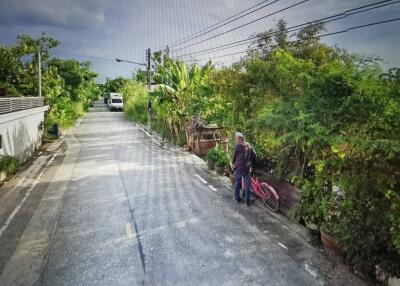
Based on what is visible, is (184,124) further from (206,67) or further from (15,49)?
(15,49)

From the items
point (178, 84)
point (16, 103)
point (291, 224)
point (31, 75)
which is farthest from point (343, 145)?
point (31, 75)

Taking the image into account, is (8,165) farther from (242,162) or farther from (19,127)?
(242,162)

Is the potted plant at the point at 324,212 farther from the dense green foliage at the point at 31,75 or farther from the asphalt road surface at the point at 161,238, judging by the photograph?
the dense green foliage at the point at 31,75

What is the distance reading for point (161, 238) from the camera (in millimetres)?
6977

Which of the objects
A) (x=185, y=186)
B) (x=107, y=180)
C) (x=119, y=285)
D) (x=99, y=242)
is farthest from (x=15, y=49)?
(x=119, y=285)

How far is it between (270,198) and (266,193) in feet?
0.56

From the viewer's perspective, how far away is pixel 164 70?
17.2 meters

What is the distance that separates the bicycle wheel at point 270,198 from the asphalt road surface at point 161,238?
42cm

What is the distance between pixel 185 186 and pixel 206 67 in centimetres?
795

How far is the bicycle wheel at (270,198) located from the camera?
27.2 ft

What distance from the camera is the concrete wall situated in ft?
39.6

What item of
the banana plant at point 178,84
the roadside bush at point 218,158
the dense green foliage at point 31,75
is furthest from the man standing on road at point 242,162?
the dense green foliage at point 31,75

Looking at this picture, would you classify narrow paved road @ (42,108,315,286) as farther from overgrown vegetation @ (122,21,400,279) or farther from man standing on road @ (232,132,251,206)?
overgrown vegetation @ (122,21,400,279)

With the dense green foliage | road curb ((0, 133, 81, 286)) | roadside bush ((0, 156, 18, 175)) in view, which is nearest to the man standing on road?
road curb ((0, 133, 81, 286))
